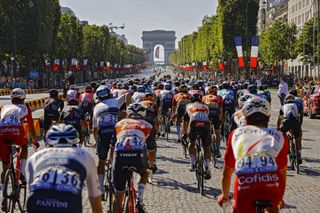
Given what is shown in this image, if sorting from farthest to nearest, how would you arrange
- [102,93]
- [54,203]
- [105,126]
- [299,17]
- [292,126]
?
[299,17] → [292,126] → [102,93] → [105,126] → [54,203]

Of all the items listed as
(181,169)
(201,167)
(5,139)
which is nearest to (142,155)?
(5,139)

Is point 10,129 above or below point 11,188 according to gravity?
above

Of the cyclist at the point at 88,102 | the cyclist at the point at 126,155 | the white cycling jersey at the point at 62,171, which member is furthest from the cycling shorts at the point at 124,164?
the cyclist at the point at 88,102

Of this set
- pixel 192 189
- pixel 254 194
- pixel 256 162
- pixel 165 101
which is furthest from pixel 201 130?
pixel 165 101

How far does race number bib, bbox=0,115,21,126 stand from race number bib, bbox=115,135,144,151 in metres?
2.67

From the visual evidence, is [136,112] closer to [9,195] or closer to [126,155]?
[126,155]

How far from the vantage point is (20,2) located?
67938mm

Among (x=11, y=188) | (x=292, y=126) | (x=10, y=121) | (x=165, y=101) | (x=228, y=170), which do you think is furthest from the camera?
(x=165, y=101)

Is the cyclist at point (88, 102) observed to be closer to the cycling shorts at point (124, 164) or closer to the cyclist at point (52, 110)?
the cyclist at point (52, 110)

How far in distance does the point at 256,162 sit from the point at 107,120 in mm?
5064

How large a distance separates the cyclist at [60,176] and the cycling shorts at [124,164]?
82.3 inches

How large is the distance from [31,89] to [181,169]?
5341cm

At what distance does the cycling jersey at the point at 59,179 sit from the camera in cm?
525

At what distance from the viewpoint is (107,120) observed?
10.5 meters
